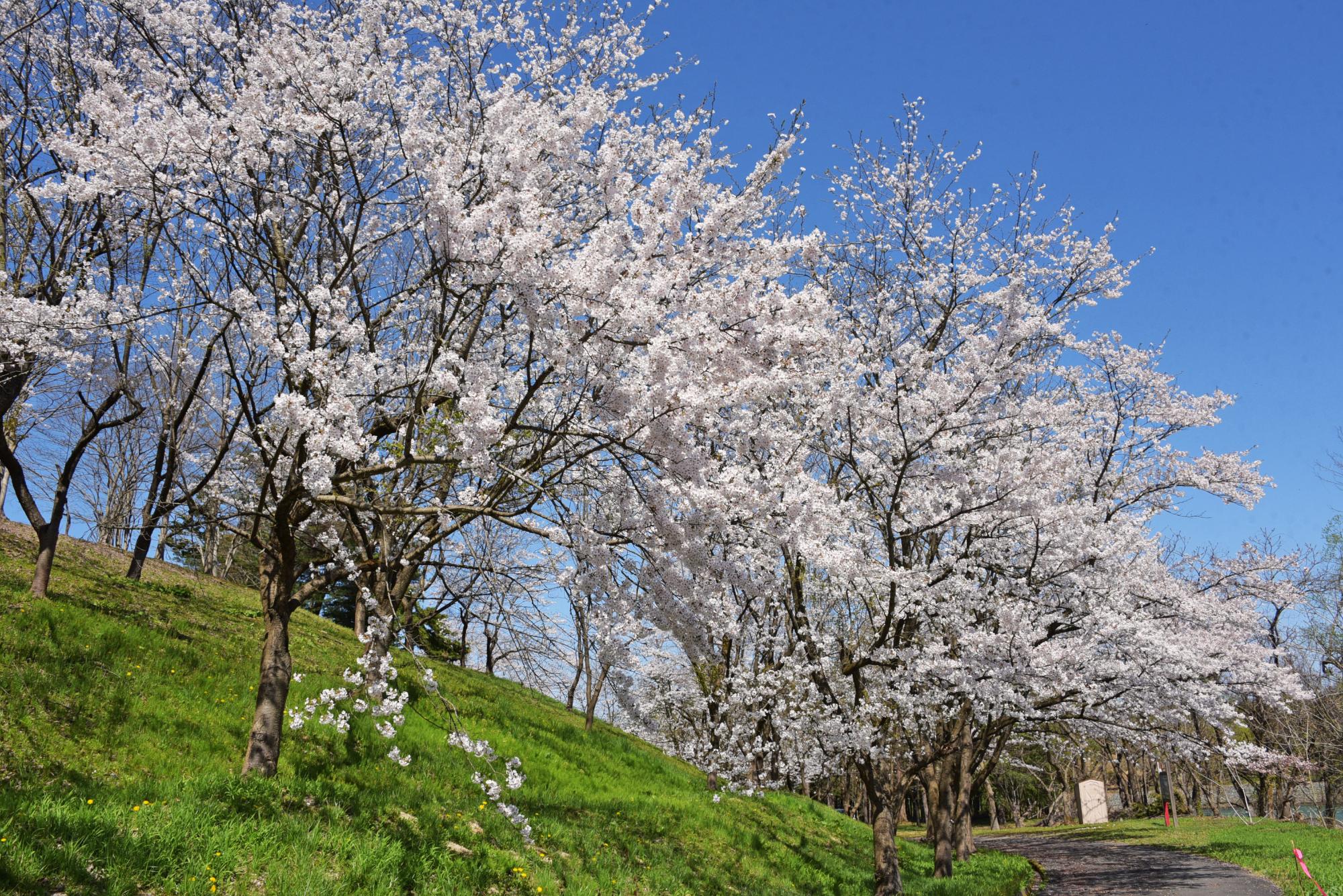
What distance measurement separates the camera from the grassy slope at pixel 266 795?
488 cm

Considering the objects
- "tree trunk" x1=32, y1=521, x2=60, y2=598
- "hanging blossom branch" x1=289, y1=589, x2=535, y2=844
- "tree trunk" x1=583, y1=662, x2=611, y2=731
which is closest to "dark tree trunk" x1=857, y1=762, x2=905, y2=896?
"tree trunk" x1=583, y1=662, x2=611, y2=731

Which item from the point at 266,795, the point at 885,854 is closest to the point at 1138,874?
the point at 885,854

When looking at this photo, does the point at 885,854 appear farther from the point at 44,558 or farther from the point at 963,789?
the point at 44,558

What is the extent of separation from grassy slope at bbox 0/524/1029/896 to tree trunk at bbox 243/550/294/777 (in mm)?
273

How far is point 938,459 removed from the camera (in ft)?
31.2

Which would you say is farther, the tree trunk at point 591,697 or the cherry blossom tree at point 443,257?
the tree trunk at point 591,697

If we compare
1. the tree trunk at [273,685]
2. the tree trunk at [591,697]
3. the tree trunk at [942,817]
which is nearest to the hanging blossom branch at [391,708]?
the tree trunk at [273,685]

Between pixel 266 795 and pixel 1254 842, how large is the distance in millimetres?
22389

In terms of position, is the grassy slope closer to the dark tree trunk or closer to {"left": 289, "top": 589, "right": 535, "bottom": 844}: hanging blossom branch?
{"left": 289, "top": 589, "right": 535, "bottom": 844}: hanging blossom branch

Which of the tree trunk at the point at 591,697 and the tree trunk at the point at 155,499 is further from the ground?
the tree trunk at the point at 155,499

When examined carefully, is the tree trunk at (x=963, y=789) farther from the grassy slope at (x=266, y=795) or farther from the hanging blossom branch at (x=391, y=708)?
the hanging blossom branch at (x=391, y=708)

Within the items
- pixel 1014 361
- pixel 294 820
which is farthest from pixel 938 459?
pixel 294 820

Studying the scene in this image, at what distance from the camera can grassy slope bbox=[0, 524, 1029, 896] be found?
16.0ft

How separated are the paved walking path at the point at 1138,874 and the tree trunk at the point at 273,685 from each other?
1297cm
